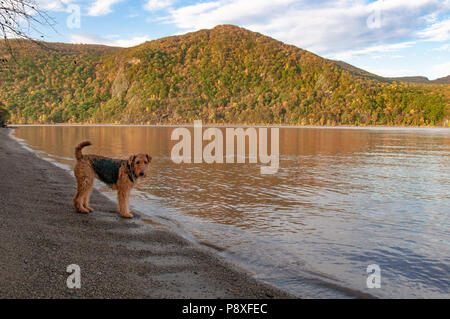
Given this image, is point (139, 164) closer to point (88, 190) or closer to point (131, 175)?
point (131, 175)

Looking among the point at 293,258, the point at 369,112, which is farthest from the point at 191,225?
the point at 369,112

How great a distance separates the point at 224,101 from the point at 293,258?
594 ft

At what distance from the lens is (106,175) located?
8.16m

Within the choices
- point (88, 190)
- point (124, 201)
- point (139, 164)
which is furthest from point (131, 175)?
point (88, 190)

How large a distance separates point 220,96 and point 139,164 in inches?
7131

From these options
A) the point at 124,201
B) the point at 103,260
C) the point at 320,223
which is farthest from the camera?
the point at 320,223

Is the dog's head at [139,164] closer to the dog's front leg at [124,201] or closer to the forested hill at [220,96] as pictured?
the dog's front leg at [124,201]

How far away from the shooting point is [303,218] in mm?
9367

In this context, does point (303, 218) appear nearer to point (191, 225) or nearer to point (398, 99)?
point (191, 225)

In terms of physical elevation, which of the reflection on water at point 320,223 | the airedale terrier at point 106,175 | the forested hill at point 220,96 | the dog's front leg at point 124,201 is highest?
the forested hill at point 220,96

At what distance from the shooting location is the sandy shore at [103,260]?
13.6ft

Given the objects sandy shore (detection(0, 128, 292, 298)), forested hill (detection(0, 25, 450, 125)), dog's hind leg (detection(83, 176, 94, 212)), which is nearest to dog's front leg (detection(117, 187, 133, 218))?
sandy shore (detection(0, 128, 292, 298))

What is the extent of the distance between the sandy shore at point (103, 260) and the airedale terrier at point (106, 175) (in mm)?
374

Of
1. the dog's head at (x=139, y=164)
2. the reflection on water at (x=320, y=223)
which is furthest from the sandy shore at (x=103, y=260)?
the dog's head at (x=139, y=164)
